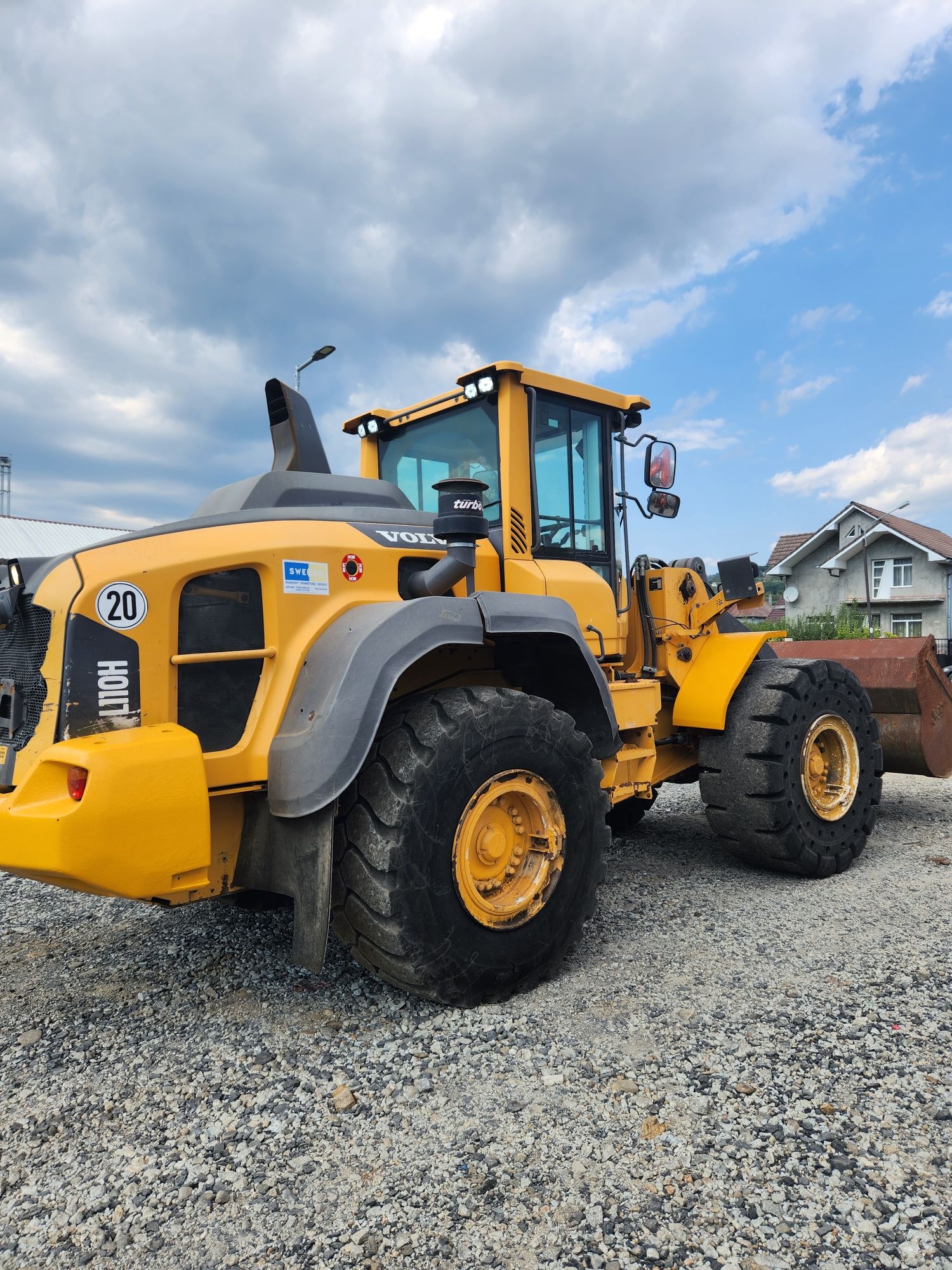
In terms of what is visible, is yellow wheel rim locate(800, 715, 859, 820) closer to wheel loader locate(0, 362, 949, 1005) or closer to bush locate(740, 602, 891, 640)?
wheel loader locate(0, 362, 949, 1005)

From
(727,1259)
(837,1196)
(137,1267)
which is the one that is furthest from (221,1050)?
(837,1196)

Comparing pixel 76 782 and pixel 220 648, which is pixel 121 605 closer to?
pixel 220 648

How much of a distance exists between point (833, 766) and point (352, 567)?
350cm

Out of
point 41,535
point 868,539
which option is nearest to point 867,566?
point 868,539

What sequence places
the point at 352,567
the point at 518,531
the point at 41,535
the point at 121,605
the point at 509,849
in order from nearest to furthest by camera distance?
the point at 121,605, the point at 352,567, the point at 509,849, the point at 518,531, the point at 41,535

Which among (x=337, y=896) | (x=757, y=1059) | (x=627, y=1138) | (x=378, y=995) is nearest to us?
(x=627, y=1138)

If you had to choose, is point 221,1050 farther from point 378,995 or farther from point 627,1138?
point 627,1138

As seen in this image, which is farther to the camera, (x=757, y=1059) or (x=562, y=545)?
(x=562, y=545)

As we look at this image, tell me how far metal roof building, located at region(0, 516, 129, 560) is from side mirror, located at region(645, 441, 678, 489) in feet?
62.9

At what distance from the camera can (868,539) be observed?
31.4m

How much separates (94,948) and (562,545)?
9.82 ft

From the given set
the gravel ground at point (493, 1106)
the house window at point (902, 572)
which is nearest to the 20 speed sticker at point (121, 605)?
the gravel ground at point (493, 1106)

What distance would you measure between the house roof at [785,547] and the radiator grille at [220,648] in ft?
113

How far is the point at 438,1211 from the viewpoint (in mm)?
2072
